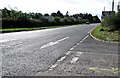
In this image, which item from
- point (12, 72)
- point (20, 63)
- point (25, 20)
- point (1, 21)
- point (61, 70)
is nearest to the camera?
point (12, 72)

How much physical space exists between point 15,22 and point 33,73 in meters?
50.2

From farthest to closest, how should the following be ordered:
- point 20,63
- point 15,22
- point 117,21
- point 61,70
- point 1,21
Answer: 1. point 15,22
2. point 1,21
3. point 117,21
4. point 20,63
5. point 61,70

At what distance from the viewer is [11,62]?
990 centimetres

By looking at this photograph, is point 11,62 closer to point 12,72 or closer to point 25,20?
point 12,72

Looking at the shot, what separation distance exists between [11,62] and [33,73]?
195 centimetres

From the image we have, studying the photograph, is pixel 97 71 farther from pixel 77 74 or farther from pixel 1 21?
pixel 1 21

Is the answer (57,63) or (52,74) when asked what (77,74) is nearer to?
(52,74)

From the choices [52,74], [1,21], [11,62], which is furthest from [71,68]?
[1,21]

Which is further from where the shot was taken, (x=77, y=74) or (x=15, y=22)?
Answer: (x=15, y=22)

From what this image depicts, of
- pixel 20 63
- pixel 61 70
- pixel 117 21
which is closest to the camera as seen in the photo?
pixel 61 70

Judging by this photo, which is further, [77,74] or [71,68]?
[71,68]

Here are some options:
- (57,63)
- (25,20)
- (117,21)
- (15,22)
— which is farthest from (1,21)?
(57,63)

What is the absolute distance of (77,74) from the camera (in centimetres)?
839

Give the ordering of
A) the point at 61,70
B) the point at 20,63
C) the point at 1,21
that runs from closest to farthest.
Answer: the point at 61,70 → the point at 20,63 → the point at 1,21
